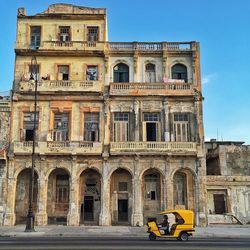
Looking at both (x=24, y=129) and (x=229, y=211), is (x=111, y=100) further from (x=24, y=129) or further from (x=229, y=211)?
(x=229, y=211)

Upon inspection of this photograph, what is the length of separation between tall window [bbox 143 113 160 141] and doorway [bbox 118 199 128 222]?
579 centimetres

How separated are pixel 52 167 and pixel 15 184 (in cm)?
333

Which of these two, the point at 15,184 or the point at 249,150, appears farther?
the point at 249,150

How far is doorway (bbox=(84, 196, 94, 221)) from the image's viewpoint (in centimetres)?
2992

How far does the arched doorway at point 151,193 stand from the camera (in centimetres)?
2973

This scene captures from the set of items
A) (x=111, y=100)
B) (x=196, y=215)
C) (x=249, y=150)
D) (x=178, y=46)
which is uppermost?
(x=178, y=46)

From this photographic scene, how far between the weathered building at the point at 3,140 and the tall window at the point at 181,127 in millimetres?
14478

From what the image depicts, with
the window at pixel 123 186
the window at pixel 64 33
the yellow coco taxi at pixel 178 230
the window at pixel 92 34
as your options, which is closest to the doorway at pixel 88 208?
Answer: the window at pixel 123 186

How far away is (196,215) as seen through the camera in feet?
93.6

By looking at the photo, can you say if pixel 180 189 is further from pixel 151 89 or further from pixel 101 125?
pixel 151 89

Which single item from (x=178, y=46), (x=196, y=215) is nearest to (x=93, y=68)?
(x=178, y=46)

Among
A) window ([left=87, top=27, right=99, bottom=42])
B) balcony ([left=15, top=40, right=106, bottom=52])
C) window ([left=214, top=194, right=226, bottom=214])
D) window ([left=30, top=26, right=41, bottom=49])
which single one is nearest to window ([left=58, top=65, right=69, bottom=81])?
balcony ([left=15, top=40, right=106, bottom=52])

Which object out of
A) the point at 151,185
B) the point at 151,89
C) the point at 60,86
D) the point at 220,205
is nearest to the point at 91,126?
the point at 60,86

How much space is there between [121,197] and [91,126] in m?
6.67
